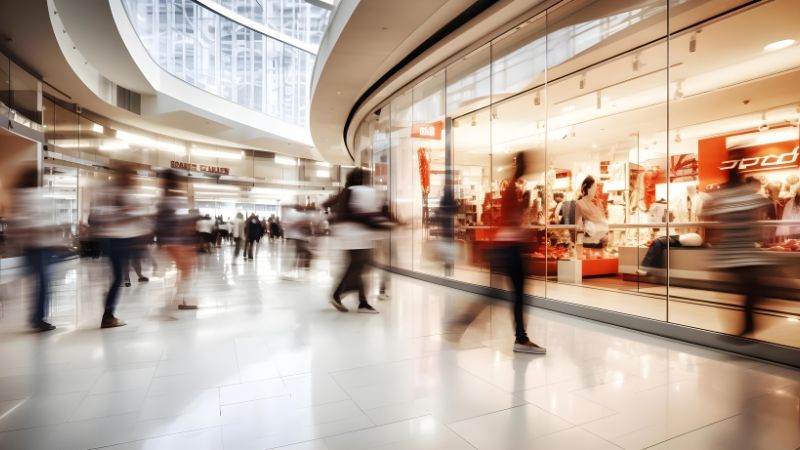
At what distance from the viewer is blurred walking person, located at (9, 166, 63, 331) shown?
4520mm

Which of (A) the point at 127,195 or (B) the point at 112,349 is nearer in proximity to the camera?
(B) the point at 112,349

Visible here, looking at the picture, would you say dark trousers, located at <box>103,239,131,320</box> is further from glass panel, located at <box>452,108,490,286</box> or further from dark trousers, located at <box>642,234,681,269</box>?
dark trousers, located at <box>642,234,681,269</box>

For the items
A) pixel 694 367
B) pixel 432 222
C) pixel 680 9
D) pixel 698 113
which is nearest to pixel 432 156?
pixel 432 222

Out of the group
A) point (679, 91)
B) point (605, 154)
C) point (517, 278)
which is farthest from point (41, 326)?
point (605, 154)

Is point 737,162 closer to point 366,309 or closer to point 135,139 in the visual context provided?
point 366,309

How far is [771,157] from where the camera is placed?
8625mm

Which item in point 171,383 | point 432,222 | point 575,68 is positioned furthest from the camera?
point 432,222

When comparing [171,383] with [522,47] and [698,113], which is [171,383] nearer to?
[522,47]

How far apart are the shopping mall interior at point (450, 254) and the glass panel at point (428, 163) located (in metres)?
0.07

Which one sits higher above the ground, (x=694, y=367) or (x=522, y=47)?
(x=522, y=47)

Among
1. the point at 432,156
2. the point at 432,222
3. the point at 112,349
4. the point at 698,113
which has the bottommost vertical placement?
the point at 112,349

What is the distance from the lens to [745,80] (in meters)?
8.15

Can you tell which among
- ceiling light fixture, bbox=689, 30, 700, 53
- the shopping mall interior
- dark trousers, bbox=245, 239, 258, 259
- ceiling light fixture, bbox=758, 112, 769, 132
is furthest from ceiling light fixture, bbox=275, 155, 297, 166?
ceiling light fixture, bbox=758, 112, 769, 132

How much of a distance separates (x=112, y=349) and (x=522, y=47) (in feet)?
22.4
